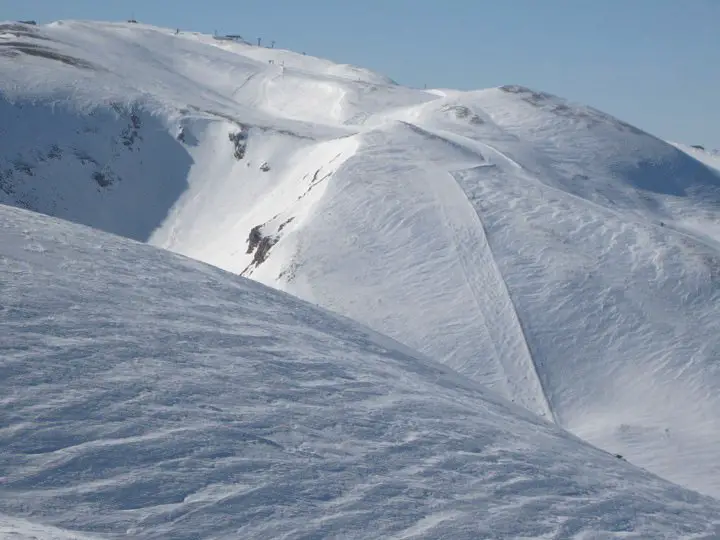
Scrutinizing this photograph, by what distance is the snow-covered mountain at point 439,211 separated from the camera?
86.6ft

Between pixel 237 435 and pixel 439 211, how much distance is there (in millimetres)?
27215

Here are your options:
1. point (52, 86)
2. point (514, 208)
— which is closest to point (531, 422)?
point (514, 208)

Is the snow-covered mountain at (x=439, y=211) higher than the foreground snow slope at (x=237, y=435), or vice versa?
the snow-covered mountain at (x=439, y=211)

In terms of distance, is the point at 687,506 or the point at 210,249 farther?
the point at 210,249

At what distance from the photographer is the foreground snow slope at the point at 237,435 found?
7.73 metres

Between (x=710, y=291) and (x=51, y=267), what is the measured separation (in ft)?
86.2

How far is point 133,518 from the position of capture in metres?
7.29

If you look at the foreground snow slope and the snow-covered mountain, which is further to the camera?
the snow-covered mountain

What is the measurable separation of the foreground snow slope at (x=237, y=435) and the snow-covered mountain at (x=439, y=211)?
12865 millimetres

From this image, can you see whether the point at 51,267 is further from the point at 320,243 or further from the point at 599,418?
the point at 320,243

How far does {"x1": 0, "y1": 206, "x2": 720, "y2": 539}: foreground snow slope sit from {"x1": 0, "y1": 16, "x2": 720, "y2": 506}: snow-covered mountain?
1286 centimetres

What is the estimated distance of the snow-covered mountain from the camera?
26.4m

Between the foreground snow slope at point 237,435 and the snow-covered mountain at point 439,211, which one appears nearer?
the foreground snow slope at point 237,435

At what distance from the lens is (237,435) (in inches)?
360
